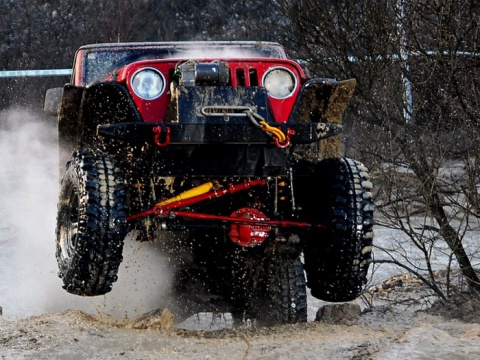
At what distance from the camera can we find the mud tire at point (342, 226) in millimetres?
5504

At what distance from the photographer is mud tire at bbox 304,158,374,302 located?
550 cm

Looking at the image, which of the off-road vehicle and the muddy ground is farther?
the off-road vehicle

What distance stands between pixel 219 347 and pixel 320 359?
2.45 feet

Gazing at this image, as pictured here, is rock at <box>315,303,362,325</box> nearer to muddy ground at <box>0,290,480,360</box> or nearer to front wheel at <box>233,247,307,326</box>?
front wheel at <box>233,247,307,326</box>

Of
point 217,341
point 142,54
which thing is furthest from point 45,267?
point 217,341

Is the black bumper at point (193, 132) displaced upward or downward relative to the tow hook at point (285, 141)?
upward

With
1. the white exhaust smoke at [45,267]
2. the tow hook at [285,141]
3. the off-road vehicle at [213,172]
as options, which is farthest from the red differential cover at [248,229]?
the white exhaust smoke at [45,267]

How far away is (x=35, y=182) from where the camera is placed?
347 inches

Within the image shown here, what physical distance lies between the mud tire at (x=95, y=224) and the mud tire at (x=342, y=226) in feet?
4.21

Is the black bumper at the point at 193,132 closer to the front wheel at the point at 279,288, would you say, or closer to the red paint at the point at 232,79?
the red paint at the point at 232,79

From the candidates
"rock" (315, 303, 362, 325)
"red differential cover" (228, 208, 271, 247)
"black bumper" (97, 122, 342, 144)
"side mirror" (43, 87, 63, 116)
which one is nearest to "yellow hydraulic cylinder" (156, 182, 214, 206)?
"red differential cover" (228, 208, 271, 247)

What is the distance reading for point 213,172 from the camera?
5.24 m

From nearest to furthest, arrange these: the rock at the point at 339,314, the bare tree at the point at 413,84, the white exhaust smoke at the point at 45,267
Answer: the white exhaust smoke at the point at 45,267, the rock at the point at 339,314, the bare tree at the point at 413,84

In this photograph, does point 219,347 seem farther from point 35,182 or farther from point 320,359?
point 35,182
